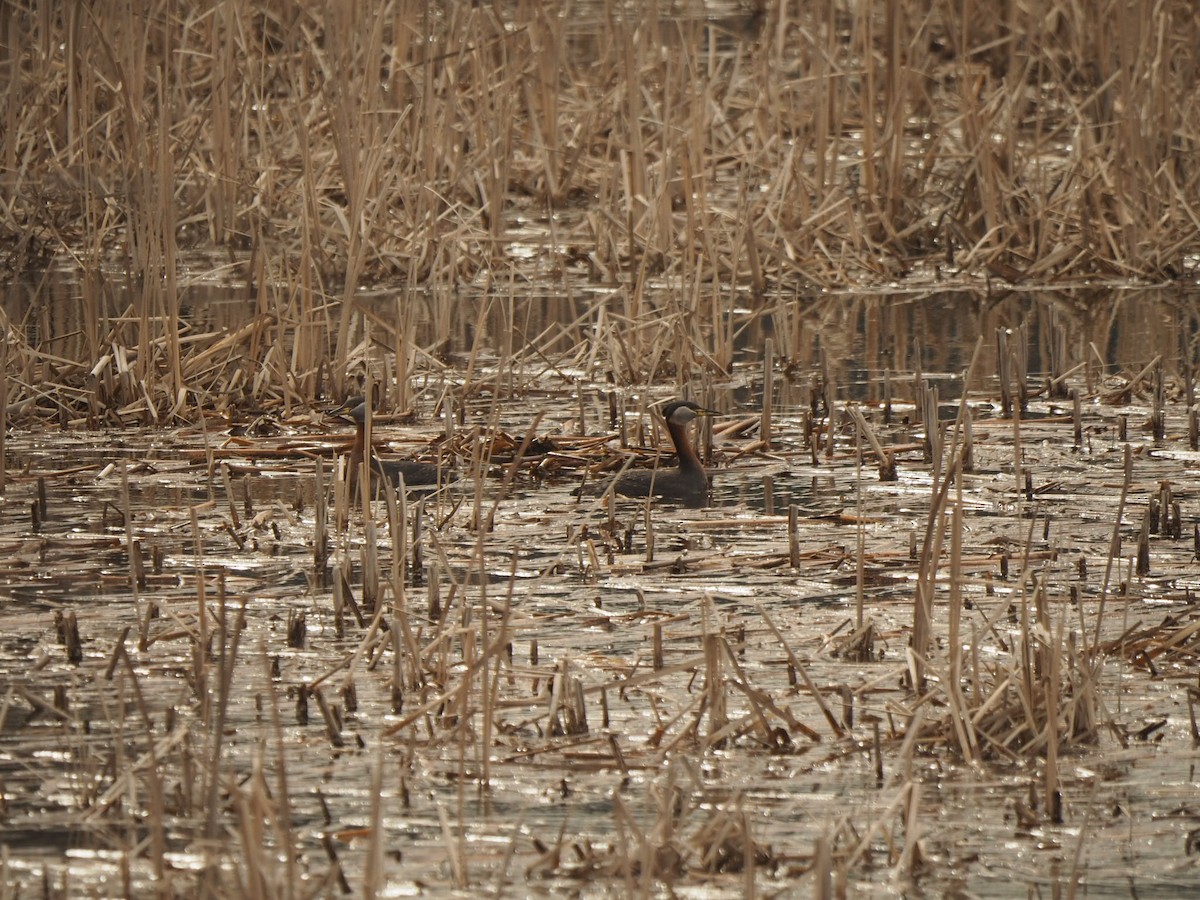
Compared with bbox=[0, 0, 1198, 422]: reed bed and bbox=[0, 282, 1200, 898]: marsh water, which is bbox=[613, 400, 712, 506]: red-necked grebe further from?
bbox=[0, 0, 1198, 422]: reed bed

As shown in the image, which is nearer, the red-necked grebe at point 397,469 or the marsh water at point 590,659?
the marsh water at point 590,659

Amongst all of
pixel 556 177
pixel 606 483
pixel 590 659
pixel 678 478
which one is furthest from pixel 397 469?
pixel 556 177

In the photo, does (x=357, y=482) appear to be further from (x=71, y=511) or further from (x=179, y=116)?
(x=179, y=116)

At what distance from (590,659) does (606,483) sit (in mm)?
2082

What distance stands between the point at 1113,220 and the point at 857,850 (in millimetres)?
8269

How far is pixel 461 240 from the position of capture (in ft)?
34.7

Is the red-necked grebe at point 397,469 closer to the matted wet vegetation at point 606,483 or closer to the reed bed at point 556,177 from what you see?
the matted wet vegetation at point 606,483

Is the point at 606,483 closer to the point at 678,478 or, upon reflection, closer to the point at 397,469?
the point at 678,478

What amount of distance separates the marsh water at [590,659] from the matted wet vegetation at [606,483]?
20 millimetres

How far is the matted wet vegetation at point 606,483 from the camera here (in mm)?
4211

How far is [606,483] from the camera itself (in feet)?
24.0

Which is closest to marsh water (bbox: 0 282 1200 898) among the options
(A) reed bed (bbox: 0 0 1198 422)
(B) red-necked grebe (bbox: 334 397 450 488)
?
(B) red-necked grebe (bbox: 334 397 450 488)

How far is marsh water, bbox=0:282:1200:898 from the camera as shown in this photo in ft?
13.1

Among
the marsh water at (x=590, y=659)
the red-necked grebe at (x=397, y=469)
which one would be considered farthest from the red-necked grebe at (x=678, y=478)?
the red-necked grebe at (x=397, y=469)
